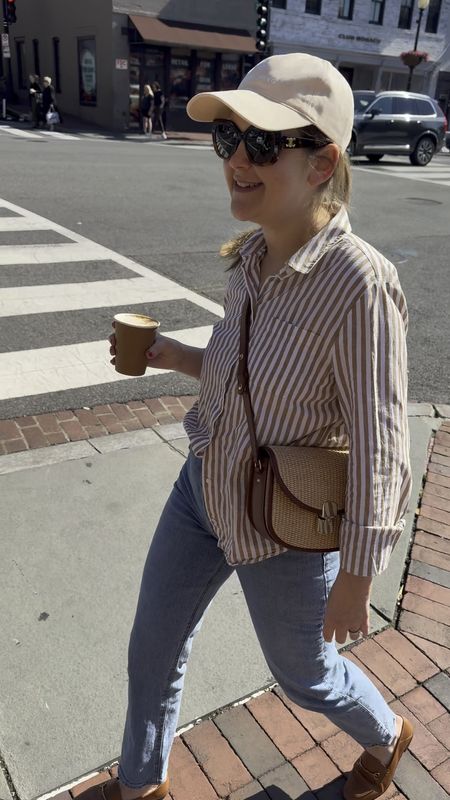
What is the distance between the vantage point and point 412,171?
65.2 feet

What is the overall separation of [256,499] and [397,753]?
1.04 meters

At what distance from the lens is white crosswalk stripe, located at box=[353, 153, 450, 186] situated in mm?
18188

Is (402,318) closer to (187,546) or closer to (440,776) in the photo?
(187,546)

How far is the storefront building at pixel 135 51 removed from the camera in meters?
26.2

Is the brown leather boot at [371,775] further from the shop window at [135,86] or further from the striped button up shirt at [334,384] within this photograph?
the shop window at [135,86]

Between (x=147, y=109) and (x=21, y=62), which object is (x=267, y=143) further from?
(x=21, y=62)

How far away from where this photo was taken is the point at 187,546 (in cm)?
185

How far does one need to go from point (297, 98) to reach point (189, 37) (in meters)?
29.1

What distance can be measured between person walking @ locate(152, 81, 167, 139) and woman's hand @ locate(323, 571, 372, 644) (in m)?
26.2

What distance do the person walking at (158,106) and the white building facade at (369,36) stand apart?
7.25m

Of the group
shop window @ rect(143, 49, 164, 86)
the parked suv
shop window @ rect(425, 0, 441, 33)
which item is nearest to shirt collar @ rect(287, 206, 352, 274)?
the parked suv

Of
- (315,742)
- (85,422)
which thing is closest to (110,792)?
(315,742)

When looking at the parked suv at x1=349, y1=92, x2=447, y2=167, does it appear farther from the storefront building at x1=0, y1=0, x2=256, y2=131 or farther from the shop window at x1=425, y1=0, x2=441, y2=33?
the shop window at x1=425, y1=0, x2=441, y2=33

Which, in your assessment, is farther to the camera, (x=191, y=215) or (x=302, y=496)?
(x=191, y=215)
